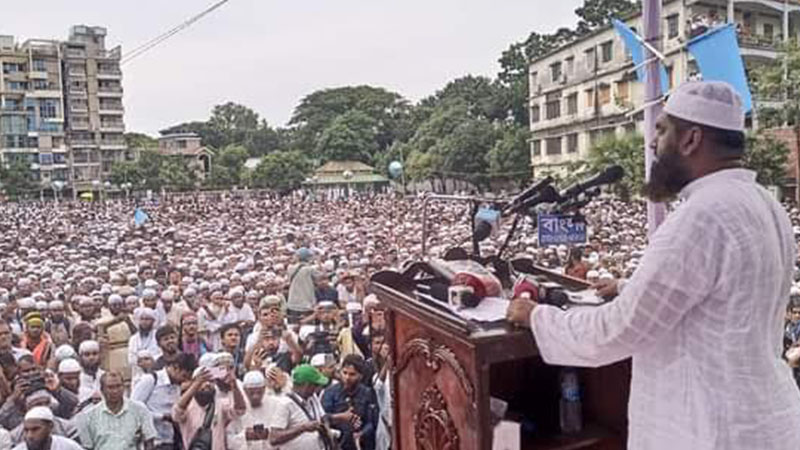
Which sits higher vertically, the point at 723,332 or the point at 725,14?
the point at 725,14

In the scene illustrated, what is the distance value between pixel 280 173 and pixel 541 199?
48.4 m

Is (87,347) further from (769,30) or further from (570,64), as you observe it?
(570,64)

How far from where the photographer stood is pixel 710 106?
1568 millimetres

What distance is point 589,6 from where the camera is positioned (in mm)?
38594

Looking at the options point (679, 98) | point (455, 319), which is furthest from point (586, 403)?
point (679, 98)

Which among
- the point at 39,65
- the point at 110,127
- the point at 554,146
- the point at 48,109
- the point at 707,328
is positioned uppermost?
the point at 39,65

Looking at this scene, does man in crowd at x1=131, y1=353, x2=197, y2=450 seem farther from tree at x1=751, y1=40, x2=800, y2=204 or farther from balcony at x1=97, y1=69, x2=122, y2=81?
balcony at x1=97, y1=69, x2=122, y2=81

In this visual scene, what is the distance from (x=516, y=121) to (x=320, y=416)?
41.6 m

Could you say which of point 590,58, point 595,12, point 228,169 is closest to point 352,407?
point 590,58

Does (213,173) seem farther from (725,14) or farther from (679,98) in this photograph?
(679,98)

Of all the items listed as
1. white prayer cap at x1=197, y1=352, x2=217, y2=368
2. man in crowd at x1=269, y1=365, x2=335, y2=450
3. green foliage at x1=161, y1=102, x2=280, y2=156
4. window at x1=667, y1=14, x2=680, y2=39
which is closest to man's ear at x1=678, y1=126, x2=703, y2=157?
man in crowd at x1=269, y1=365, x2=335, y2=450

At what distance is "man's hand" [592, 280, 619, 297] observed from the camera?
1.89 m

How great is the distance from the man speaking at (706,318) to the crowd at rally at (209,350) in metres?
0.72

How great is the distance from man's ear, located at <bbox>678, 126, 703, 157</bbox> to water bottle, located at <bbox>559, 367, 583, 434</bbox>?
2.11 feet
